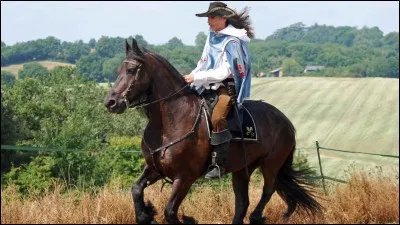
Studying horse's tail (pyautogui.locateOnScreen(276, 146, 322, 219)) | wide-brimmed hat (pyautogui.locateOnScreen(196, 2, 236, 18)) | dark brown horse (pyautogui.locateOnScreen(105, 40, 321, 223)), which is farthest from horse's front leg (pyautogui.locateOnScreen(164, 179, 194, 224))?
horse's tail (pyautogui.locateOnScreen(276, 146, 322, 219))

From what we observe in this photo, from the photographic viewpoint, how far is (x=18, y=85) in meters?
64.8

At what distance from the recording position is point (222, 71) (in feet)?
23.7

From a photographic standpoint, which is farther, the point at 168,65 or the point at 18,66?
the point at 18,66

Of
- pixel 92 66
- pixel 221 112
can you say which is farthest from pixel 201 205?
pixel 92 66

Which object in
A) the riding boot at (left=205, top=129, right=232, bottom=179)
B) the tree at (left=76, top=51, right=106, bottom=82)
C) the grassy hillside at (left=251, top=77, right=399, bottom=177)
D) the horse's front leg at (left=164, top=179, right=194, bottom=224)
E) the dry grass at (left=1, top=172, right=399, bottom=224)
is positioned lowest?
the grassy hillside at (left=251, top=77, right=399, bottom=177)

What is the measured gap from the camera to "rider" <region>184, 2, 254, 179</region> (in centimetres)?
719

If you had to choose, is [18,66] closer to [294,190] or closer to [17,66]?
[17,66]

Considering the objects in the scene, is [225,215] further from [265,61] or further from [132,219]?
[265,61]

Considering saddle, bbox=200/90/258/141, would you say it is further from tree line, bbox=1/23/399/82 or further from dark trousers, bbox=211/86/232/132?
tree line, bbox=1/23/399/82

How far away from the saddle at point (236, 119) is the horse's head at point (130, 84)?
2.24 ft

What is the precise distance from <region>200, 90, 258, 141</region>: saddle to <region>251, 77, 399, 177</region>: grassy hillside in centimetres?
4984

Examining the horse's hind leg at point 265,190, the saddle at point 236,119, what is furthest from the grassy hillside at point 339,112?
the saddle at point 236,119

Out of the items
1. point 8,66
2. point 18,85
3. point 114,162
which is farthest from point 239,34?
point 8,66

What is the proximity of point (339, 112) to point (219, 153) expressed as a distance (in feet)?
243
